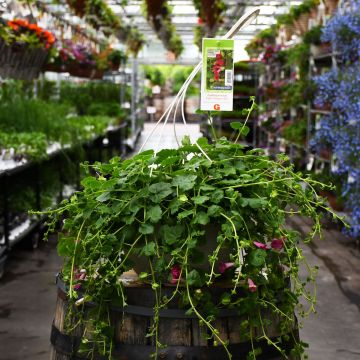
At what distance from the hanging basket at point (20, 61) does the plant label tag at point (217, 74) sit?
11.4 feet

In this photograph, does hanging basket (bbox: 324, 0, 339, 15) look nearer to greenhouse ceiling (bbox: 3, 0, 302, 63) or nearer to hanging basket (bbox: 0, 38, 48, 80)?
greenhouse ceiling (bbox: 3, 0, 302, 63)

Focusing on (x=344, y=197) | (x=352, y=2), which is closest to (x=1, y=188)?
(x=344, y=197)

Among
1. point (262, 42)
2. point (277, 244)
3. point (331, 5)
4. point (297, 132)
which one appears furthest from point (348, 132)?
point (262, 42)

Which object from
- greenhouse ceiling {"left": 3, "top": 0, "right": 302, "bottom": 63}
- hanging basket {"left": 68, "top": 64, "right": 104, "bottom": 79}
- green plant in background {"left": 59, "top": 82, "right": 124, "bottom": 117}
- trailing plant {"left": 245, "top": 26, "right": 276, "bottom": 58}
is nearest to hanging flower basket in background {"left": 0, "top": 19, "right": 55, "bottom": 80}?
greenhouse ceiling {"left": 3, "top": 0, "right": 302, "bottom": 63}

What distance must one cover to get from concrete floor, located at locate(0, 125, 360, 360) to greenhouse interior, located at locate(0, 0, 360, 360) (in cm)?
1

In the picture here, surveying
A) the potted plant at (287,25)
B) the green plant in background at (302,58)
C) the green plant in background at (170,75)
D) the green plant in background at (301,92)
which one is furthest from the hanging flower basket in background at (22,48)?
the green plant in background at (170,75)

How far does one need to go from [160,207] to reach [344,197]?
5044mm

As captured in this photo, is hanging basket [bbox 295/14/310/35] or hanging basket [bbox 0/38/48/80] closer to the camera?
hanging basket [bbox 0/38/48/80]

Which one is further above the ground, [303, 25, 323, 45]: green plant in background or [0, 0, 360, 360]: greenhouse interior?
[303, 25, 323, 45]: green plant in background

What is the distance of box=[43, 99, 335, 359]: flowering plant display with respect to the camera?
1786mm

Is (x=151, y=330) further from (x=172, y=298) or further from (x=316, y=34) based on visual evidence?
(x=316, y=34)

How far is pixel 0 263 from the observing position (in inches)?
198

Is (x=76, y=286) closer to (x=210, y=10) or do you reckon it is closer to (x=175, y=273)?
(x=175, y=273)

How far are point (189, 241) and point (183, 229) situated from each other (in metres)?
0.05
